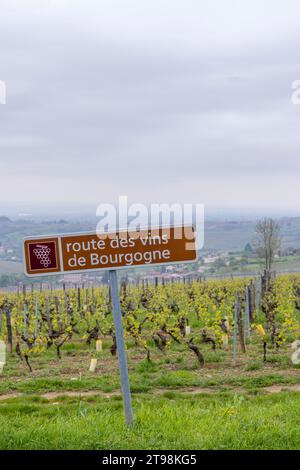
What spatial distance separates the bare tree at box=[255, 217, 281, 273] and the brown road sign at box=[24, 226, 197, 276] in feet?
141

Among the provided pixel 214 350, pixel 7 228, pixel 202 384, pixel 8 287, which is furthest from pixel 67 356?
pixel 8 287

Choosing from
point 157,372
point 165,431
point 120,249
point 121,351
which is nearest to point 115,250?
point 120,249

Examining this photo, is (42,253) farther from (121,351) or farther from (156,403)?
(156,403)

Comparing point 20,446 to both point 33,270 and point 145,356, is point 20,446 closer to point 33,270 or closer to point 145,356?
point 33,270

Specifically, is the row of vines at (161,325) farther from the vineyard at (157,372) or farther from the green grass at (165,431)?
the green grass at (165,431)

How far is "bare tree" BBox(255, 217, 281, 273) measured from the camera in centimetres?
4969

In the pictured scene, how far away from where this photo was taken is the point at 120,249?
18.9 ft

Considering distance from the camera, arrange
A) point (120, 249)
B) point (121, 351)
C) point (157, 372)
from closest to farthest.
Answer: point (120, 249) → point (121, 351) → point (157, 372)

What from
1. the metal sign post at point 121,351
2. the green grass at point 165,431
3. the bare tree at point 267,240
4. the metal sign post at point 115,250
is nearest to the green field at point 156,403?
the green grass at point 165,431

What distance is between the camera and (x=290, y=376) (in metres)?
12.3

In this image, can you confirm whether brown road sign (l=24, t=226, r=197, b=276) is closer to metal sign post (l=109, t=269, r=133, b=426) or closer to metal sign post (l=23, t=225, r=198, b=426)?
metal sign post (l=23, t=225, r=198, b=426)

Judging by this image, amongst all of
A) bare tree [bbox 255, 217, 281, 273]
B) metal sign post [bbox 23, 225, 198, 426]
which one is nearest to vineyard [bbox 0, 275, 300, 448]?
metal sign post [bbox 23, 225, 198, 426]

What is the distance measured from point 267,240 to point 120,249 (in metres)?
45.7

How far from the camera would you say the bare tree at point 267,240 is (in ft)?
163
